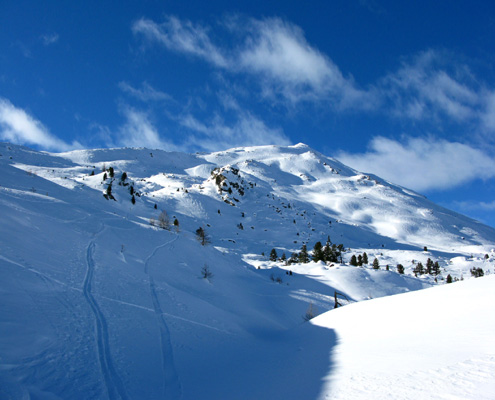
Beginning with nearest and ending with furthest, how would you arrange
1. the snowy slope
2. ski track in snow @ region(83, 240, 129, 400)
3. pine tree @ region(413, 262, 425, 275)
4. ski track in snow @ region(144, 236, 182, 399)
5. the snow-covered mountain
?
1. the snowy slope
2. ski track in snow @ region(83, 240, 129, 400)
3. the snow-covered mountain
4. ski track in snow @ region(144, 236, 182, 399)
5. pine tree @ region(413, 262, 425, 275)

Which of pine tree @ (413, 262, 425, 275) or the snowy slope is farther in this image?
pine tree @ (413, 262, 425, 275)

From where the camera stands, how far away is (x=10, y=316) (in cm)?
642

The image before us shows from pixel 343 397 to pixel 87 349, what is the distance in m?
5.96

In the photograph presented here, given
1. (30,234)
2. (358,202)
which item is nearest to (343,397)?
(30,234)

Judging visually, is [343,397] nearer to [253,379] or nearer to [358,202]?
[253,379]

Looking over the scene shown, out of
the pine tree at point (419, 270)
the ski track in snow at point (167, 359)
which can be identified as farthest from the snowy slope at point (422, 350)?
the pine tree at point (419, 270)

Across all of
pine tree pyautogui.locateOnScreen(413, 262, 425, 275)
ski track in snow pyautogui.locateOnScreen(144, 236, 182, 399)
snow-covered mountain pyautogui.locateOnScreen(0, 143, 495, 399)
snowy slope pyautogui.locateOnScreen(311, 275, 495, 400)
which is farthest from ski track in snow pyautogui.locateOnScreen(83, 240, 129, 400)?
pine tree pyautogui.locateOnScreen(413, 262, 425, 275)

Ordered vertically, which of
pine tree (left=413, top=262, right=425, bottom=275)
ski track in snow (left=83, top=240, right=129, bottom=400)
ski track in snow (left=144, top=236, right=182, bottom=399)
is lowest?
ski track in snow (left=144, top=236, right=182, bottom=399)

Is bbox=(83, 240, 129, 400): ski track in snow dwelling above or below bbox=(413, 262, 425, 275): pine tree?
below

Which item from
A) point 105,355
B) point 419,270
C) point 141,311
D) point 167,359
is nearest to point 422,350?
point 167,359

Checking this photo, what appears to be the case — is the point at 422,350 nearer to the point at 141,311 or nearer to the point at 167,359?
the point at 167,359

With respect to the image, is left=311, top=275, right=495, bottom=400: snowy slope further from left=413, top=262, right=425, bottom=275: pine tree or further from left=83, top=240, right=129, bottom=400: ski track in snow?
left=413, top=262, right=425, bottom=275: pine tree

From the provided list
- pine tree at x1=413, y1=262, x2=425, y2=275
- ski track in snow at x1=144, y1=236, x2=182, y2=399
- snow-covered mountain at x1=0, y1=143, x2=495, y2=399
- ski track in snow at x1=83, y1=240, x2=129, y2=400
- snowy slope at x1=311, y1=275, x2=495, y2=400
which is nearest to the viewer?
snowy slope at x1=311, y1=275, x2=495, y2=400

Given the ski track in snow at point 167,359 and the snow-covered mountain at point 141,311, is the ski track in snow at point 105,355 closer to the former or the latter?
the snow-covered mountain at point 141,311
